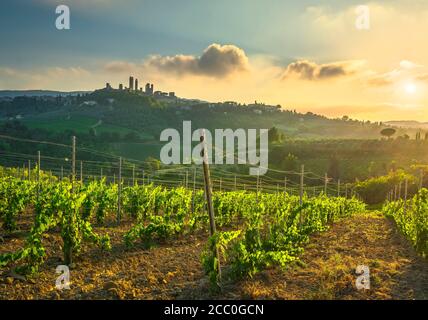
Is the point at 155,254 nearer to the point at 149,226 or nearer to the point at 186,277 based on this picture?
the point at 149,226

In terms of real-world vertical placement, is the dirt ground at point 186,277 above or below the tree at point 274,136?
below

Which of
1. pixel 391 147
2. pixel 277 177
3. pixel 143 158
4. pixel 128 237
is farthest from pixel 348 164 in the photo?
pixel 128 237

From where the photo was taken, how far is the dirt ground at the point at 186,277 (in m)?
7.04

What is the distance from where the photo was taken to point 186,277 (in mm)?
8375

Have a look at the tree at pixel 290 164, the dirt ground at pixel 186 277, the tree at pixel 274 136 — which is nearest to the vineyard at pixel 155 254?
the dirt ground at pixel 186 277

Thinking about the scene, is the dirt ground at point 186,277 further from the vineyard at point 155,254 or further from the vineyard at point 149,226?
the vineyard at point 149,226

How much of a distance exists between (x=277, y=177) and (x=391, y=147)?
93.4 ft

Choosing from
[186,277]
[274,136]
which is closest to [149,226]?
[186,277]

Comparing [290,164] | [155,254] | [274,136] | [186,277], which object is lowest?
[290,164]

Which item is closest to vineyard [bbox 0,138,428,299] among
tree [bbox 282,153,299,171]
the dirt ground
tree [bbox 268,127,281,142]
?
the dirt ground

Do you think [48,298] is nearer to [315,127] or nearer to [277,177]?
[277,177]

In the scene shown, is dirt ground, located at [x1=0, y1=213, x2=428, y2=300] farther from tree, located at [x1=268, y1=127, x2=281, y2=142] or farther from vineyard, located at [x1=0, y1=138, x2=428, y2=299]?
tree, located at [x1=268, y1=127, x2=281, y2=142]

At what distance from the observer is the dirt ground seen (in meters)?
7.04

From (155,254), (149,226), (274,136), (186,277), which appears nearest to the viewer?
(186,277)
